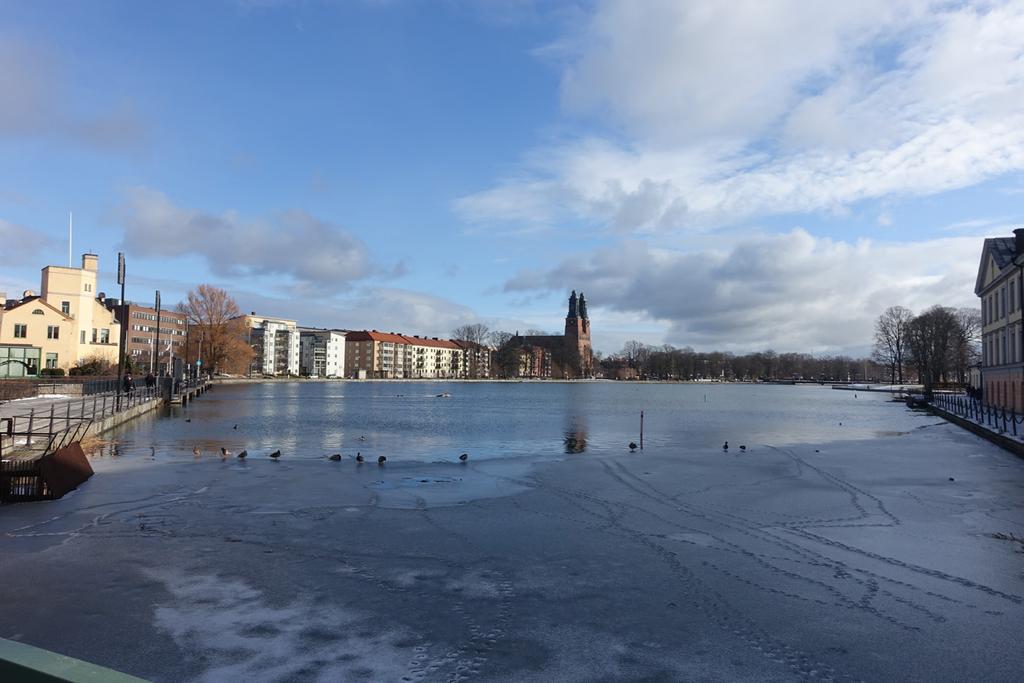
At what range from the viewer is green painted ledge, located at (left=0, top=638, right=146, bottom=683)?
1.97 metres

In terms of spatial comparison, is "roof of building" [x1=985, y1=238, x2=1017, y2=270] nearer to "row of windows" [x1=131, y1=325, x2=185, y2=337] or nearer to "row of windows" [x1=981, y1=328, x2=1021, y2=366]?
"row of windows" [x1=981, y1=328, x2=1021, y2=366]

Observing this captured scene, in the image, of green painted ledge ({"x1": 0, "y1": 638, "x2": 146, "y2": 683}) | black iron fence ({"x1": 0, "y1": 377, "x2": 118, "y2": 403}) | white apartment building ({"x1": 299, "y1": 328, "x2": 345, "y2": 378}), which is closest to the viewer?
green painted ledge ({"x1": 0, "y1": 638, "x2": 146, "y2": 683})

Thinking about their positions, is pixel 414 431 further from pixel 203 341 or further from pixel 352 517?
pixel 203 341

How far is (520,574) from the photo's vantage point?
9.12 meters

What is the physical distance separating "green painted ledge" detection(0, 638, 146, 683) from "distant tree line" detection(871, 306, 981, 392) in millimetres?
103151

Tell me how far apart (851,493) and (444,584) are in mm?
11480

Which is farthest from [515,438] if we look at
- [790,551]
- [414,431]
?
[790,551]

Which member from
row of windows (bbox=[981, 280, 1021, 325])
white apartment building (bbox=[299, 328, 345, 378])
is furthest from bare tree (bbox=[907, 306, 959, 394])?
white apartment building (bbox=[299, 328, 345, 378])

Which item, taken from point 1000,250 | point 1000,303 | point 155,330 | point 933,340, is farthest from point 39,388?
point 933,340

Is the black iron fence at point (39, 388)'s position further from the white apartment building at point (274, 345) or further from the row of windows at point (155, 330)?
the white apartment building at point (274, 345)

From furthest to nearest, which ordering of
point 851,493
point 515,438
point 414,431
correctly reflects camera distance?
point 414,431 → point 515,438 → point 851,493

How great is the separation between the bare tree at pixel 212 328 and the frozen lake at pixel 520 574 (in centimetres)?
8855

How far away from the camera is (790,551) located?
10477mm

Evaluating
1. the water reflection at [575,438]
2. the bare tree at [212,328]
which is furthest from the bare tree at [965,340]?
the bare tree at [212,328]
